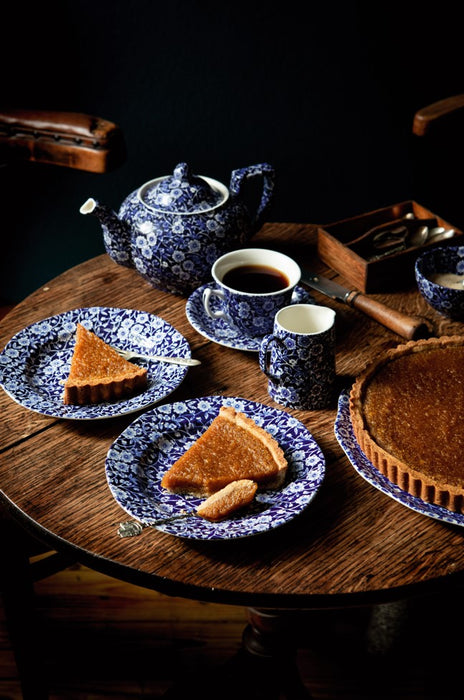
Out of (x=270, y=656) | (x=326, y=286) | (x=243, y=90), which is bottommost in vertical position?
(x=270, y=656)

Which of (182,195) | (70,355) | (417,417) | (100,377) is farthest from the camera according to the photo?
(182,195)

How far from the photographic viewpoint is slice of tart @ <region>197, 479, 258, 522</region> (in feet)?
3.50

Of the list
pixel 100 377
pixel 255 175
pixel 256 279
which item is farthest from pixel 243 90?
pixel 100 377

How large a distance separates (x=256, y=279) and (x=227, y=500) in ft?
1.89

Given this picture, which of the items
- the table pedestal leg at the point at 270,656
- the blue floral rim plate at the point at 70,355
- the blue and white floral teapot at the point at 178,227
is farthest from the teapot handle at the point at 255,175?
the table pedestal leg at the point at 270,656

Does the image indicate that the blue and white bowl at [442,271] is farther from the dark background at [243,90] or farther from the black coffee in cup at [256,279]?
the dark background at [243,90]

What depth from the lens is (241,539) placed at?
1.06 meters

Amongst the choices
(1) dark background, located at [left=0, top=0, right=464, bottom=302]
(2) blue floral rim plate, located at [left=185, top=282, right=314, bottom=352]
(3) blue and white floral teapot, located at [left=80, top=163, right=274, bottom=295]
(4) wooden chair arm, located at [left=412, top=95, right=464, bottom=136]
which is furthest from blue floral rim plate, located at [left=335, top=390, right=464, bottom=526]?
(1) dark background, located at [left=0, top=0, right=464, bottom=302]

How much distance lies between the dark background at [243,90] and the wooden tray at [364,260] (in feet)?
3.64

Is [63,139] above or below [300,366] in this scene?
above

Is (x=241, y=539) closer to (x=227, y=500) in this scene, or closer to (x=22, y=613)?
(x=227, y=500)

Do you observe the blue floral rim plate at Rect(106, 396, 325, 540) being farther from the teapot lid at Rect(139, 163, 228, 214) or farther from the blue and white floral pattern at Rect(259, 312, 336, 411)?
the teapot lid at Rect(139, 163, 228, 214)

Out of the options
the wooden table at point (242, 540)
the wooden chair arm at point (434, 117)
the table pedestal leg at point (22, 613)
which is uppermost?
the wooden chair arm at point (434, 117)

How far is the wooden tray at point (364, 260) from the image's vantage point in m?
1.62
